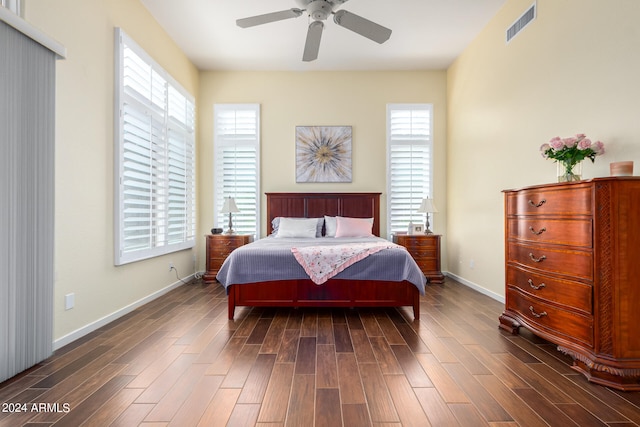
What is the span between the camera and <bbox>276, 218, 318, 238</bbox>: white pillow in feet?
14.7

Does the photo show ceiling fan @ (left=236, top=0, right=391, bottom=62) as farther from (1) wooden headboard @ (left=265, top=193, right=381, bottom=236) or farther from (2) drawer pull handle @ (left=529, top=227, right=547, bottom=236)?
(1) wooden headboard @ (left=265, top=193, right=381, bottom=236)

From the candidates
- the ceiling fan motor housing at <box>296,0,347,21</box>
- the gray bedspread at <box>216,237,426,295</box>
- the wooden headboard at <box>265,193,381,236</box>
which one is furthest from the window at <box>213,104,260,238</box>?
the ceiling fan motor housing at <box>296,0,347,21</box>

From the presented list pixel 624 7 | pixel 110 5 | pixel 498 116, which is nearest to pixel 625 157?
pixel 624 7

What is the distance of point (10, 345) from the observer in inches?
76.9

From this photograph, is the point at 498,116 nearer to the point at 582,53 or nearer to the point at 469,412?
the point at 582,53

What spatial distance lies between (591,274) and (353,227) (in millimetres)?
2865

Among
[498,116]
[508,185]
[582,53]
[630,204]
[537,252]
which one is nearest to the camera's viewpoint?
[630,204]

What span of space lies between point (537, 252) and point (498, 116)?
2.07 meters

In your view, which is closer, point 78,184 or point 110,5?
point 78,184

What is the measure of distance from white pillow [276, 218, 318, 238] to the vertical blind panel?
267 centimetres

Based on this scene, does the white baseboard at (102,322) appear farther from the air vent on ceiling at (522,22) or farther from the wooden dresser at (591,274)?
the air vent on ceiling at (522,22)

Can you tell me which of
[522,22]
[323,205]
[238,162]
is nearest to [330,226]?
[323,205]

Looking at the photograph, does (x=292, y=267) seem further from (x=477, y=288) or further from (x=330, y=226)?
(x=477, y=288)

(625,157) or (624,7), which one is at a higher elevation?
(624,7)
